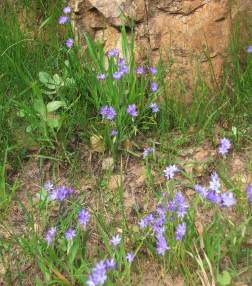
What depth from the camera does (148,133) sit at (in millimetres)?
2828

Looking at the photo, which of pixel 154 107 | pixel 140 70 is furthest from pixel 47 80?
pixel 154 107

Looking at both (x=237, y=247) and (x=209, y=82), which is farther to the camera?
(x=209, y=82)

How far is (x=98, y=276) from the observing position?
6.10 feet

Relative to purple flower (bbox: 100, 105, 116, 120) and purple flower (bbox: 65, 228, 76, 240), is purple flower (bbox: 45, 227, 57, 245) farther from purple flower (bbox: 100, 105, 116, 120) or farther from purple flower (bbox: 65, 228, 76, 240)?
purple flower (bbox: 100, 105, 116, 120)

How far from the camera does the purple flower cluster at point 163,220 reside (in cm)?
204

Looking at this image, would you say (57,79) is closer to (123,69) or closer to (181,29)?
(123,69)

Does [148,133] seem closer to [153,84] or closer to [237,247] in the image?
[153,84]

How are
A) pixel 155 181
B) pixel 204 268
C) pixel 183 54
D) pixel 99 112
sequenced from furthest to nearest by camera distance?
pixel 183 54
pixel 99 112
pixel 155 181
pixel 204 268

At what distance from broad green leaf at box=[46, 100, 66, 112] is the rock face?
0.52m

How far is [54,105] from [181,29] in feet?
2.70

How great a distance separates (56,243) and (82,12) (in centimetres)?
151

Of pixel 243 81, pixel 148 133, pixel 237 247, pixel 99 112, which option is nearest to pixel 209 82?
pixel 243 81

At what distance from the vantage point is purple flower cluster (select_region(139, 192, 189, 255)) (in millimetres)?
2045

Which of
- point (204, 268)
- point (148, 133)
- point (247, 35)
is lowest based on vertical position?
point (204, 268)
